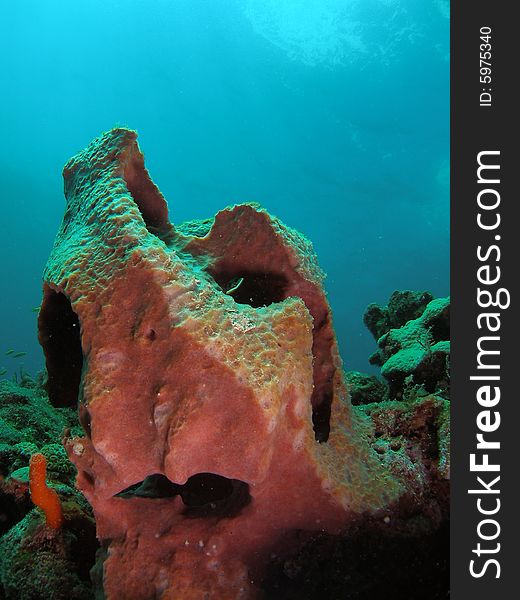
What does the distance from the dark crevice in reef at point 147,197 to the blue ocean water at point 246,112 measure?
40.2 m

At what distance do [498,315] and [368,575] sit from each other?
63.0 inches

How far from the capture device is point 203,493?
250 cm

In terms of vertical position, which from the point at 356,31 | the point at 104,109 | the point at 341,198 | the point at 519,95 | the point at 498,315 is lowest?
the point at 498,315

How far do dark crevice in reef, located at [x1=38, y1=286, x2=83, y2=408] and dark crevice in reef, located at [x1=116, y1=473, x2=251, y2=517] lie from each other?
2.72 ft

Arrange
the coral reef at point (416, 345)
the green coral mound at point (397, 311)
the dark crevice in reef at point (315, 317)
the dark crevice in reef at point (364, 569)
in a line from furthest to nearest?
the green coral mound at point (397, 311)
the coral reef at point (416, 345)
the dark crevice in reef at point (315, 317)
the dark crevice in reef at point (364, 569)

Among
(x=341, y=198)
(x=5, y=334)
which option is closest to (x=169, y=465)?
(x=341, y=198)

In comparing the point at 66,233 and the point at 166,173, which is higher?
the point at 166,173

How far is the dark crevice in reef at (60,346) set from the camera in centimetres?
257

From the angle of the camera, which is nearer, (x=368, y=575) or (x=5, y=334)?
(x=368, y=575)

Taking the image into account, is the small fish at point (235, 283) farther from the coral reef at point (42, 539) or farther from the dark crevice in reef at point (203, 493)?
the coral reef at point (42, 539)

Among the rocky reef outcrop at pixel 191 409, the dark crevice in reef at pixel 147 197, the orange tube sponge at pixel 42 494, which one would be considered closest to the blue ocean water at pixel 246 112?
the dark crevice in reef at pixel 147 197

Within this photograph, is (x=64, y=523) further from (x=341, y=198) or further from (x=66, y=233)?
(x=341, y=198)

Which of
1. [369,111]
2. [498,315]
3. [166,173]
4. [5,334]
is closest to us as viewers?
[498,315]

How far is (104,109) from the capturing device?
64.0m
